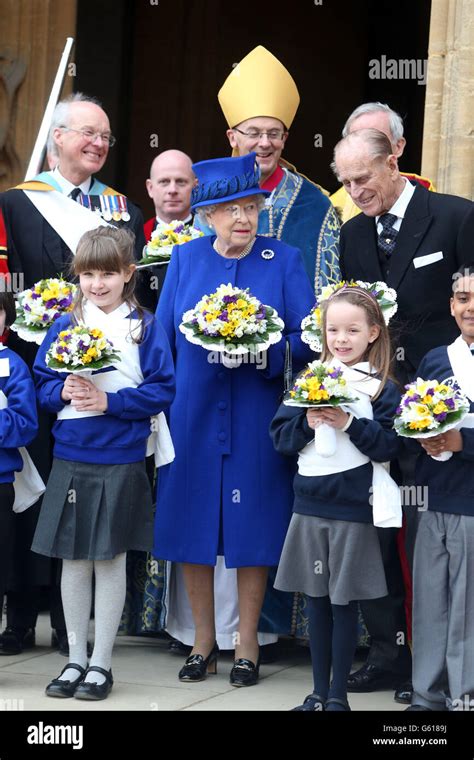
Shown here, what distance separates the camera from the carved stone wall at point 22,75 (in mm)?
8242

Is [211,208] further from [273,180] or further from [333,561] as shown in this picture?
[333,561]

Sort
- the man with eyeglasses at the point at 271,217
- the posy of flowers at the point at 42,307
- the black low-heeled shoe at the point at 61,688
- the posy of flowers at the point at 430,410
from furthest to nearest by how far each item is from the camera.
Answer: the man with eyeglasses at the point at 271,217 → the posy of flowers at the point at 42,307 → the black low-heeled shoe at the point at 61,688 → the posy of flowers at the point at 430,410

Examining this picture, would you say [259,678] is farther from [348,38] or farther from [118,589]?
[348,38]

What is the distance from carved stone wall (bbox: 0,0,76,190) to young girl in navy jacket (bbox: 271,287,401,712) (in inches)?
156

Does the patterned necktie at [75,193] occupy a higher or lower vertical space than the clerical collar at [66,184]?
lower


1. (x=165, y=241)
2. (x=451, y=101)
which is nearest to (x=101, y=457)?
(x=165, y=241)

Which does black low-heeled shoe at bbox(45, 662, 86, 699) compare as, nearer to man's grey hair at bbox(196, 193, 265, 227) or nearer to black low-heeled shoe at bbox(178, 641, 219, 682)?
black low-heeled shoe at bbox(178, 641, 219, 682)

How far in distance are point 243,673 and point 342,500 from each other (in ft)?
2.81

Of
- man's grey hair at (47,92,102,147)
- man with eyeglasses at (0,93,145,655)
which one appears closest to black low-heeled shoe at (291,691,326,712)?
man with eyeglasses at (0,93,145,655)

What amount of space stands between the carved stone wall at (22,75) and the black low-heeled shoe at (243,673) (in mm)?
3972

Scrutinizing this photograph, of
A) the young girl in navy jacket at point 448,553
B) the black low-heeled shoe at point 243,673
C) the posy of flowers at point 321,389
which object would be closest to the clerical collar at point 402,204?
the young girl in navy jacket at point 448,553

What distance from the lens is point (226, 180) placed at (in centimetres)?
507

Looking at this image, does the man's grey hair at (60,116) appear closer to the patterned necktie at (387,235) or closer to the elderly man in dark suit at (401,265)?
the elderly man in dark suit at (401,265)

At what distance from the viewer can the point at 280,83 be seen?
5.86 metres
